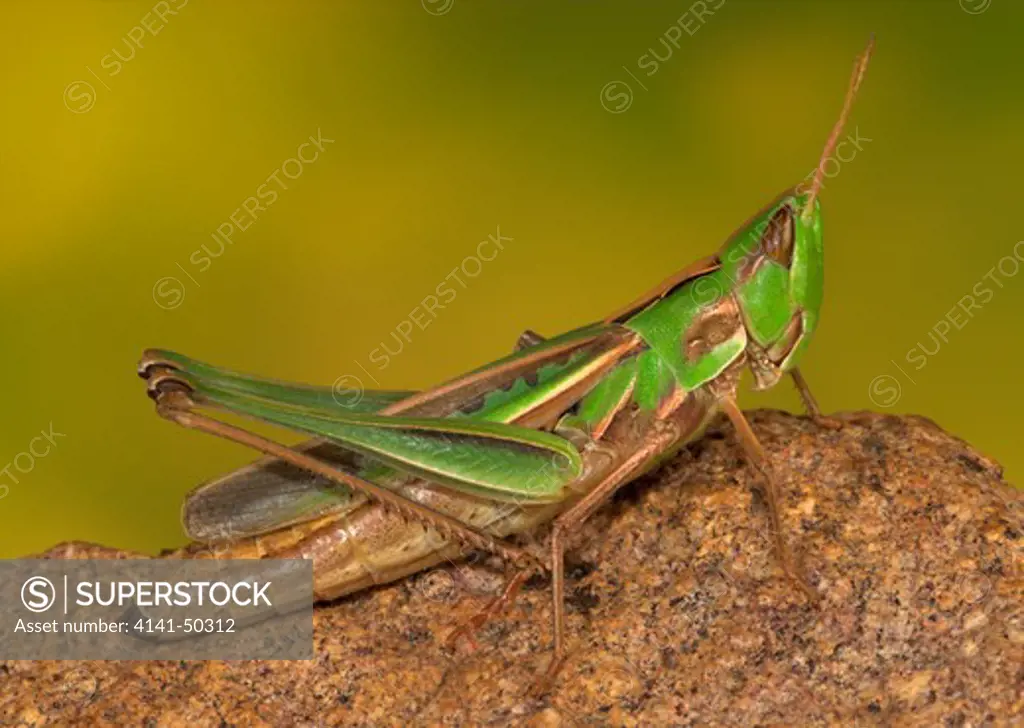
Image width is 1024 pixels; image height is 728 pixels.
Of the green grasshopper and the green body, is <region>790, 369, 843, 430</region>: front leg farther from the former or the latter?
the green body

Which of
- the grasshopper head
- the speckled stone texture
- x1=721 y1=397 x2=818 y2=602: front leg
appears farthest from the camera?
the grasshopper head

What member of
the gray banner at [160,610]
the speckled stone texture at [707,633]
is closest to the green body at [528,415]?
the gray banner at [160,610]

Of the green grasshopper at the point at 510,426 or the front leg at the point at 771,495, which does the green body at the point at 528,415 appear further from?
the front leg at the point at 771,495

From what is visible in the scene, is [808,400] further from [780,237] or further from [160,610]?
[160,610]

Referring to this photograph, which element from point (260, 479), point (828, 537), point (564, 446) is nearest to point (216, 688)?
point (260, 479)

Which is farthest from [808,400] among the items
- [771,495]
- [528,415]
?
[528,415]

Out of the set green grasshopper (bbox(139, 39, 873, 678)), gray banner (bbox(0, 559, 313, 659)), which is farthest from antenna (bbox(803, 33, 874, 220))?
gray banner (bbox(0, 559, 313, 659))

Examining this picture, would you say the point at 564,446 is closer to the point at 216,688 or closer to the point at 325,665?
the point at 325,665
